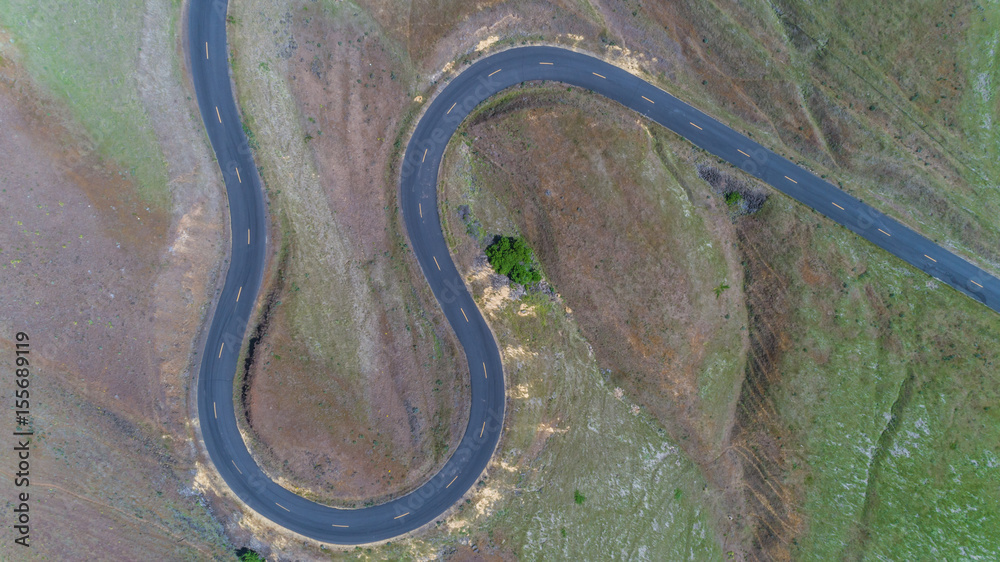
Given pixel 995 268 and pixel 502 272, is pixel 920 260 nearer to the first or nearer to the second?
pixel 995 268

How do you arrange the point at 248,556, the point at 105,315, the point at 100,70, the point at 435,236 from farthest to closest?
the point at 435,236 < the point at 248,556 < the point at 105,315 < the point at 100,70

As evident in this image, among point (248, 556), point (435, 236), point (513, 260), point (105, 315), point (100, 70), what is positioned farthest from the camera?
point (435, 236)

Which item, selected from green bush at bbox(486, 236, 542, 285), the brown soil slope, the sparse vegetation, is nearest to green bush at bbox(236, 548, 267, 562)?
the brown soil slope

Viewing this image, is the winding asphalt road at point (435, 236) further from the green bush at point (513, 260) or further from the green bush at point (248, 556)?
the green bush at point (513, 260)

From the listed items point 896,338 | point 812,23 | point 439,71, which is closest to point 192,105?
point 439,71

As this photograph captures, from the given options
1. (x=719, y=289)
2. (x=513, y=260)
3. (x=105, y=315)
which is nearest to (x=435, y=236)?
(x=513, y=260)

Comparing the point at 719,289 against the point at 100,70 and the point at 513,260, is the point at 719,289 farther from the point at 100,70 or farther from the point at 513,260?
the point at 100,70

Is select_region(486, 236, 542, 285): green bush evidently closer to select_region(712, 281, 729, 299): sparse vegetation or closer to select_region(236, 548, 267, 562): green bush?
select_region(712, 281, 729, 299): sparse vegetation
